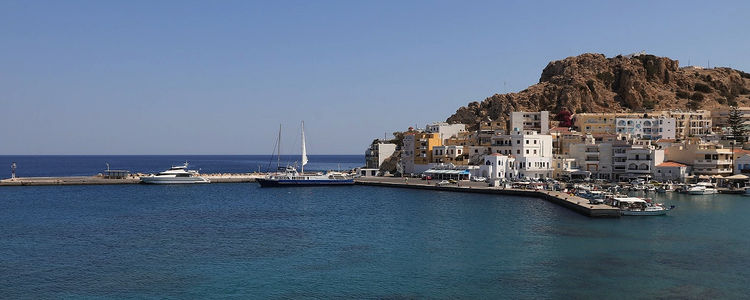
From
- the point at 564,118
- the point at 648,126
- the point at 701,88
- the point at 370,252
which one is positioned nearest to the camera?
the point at 370,252

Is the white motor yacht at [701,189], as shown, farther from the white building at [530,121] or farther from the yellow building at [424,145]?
the yellow building at [424,145]

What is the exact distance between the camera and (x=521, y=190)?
84125 millimetres

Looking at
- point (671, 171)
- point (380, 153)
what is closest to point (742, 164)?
point (671, 171)

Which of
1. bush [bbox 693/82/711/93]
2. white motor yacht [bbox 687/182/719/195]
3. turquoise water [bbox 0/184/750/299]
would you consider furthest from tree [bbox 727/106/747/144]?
turquoise water [bbox 0/184/750/299]

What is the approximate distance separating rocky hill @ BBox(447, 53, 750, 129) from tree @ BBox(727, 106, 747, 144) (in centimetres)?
1856

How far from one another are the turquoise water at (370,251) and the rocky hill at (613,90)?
249ft

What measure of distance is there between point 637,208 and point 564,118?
251 ft

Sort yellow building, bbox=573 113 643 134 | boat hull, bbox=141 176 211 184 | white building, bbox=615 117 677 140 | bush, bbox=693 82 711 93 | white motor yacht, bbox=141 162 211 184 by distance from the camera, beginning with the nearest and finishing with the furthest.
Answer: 1. boat hull, bbox=141 176 211 184
2. white motor yacht, bbox=141 162 211 184
3. white building, bbox=615 117 677 140
4. yellow building, bbox=573 113 643 134
5. bush, bbox=693 82 711 93

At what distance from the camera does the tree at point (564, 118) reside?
133250mm

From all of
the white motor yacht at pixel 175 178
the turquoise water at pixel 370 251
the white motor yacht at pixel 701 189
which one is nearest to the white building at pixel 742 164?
the white motor yacht at pixel 701 189

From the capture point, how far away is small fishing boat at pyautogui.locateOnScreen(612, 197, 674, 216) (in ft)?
199

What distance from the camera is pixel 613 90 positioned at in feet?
509

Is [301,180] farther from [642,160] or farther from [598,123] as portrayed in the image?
[598,123]

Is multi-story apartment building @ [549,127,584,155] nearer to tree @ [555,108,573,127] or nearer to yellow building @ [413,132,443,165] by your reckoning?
tree @ [555,108,573,127]
